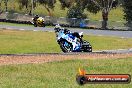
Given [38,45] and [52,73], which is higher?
[52,73]

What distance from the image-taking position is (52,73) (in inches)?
488

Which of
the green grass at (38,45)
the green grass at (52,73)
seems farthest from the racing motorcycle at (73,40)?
the green grass at (52,73)

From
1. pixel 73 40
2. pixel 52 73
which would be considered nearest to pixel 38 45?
pixel 73 40

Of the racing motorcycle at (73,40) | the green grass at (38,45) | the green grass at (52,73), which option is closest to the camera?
the green grass at (52,73)

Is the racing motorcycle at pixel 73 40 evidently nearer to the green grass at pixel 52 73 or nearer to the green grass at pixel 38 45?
the green grass at pixel 38 45

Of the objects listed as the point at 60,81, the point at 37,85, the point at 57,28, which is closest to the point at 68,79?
the point at 60,81

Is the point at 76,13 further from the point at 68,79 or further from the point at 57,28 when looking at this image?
the point at 68,79

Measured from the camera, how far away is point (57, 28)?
2100 cm

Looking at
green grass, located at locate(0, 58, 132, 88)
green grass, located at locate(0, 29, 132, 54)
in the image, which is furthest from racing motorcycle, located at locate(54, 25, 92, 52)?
green grass, located at locate(0, 58, 132, 88)

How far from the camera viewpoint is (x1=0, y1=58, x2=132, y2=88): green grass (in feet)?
33.1

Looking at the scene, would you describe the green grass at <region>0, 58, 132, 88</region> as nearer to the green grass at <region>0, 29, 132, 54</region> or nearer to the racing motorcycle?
the racing motorcycle

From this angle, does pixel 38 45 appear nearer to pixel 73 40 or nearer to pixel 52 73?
pixel 73 40

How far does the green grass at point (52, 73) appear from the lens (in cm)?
1009

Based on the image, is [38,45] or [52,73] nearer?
[52,73]
